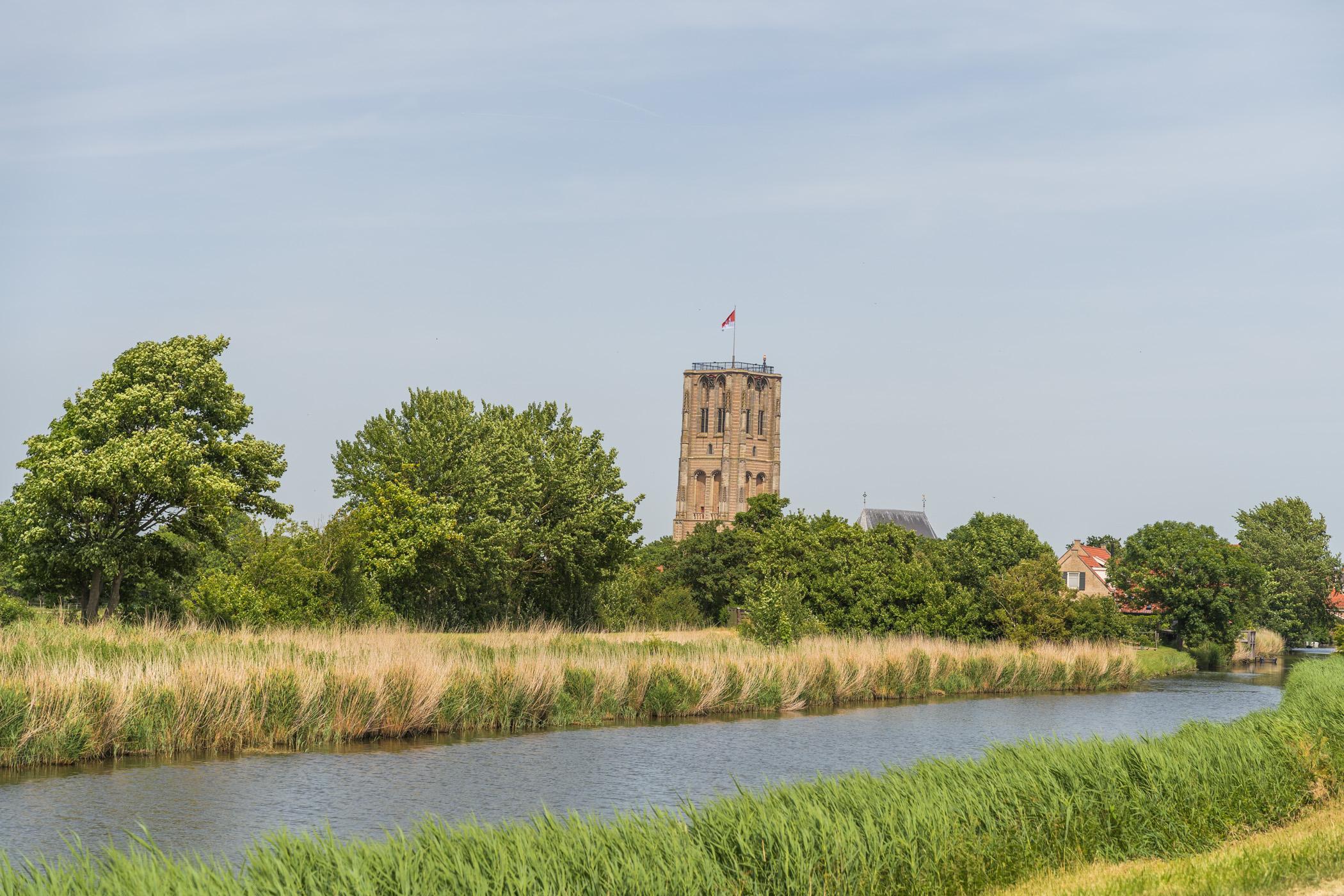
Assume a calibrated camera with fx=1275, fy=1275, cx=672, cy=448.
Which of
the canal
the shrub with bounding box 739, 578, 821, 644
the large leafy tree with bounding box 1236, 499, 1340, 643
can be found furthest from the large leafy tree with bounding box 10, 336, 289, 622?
the large leafy tree with bounding box 1236, 499, 1340, 643

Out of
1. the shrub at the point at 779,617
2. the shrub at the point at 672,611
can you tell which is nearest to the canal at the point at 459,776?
the shrub at the point at 779,617

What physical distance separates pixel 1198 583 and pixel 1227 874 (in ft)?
211

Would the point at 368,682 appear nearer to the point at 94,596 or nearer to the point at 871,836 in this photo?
the point at 871,836

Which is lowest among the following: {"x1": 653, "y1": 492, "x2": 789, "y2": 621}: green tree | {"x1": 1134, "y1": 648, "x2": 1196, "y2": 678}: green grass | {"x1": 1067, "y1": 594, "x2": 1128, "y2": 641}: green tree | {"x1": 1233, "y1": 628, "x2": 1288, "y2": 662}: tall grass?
{"x1": 1134, "y1": 648, "x2": 1196, "y2": 678}: green grass

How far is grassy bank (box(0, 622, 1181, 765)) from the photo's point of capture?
21281 millimetres

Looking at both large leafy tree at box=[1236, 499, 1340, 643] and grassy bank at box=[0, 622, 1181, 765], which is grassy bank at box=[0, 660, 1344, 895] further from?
large leafy tree at box=[1236, 499, 1340, 643]

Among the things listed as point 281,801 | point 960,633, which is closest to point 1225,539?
point 960,633

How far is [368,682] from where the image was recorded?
25.7 meters

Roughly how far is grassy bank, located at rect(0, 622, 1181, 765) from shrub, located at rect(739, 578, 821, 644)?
2.31 metres

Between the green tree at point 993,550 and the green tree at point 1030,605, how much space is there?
1104 mm

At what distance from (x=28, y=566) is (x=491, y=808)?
2640 centimetres

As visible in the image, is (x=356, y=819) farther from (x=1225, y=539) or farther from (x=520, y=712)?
(x=1225, y=539)

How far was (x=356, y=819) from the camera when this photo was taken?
1752 centimetres

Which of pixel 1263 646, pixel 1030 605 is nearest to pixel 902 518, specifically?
pixel 1263 646
